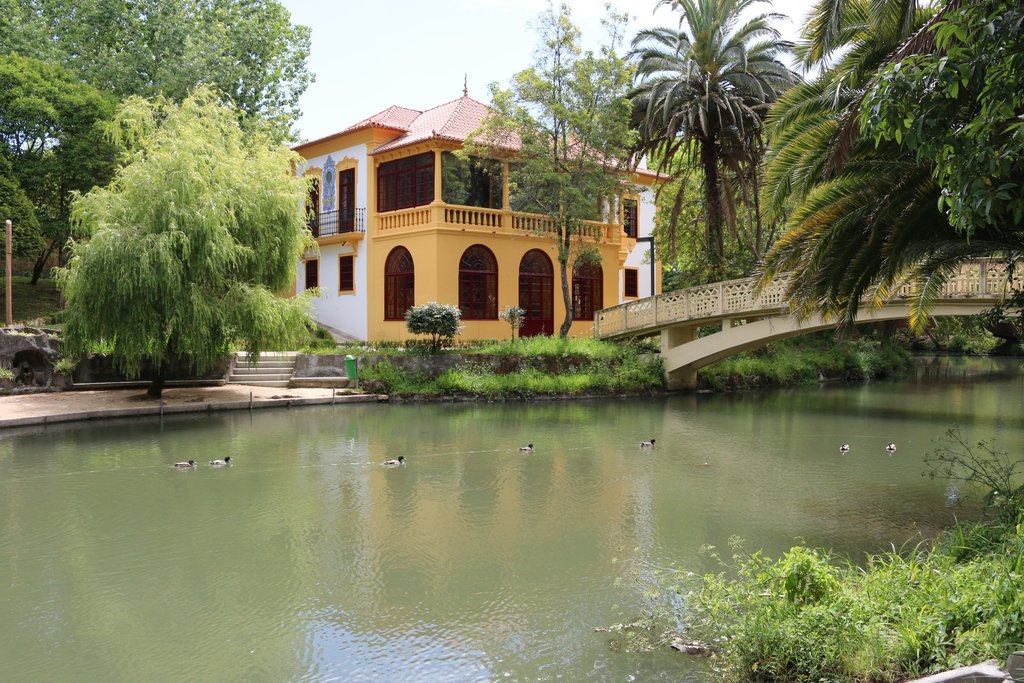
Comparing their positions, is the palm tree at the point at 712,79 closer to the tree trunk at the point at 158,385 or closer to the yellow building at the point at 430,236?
the yellow building at the point at 430,236

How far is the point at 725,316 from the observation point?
25266mm

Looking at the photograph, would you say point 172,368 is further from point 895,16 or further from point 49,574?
point 895,16

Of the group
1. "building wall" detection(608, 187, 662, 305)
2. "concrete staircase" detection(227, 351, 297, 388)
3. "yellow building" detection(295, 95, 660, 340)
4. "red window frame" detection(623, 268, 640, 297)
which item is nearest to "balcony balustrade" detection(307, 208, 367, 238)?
"yellow building" detection(295, 95, 660, 340)

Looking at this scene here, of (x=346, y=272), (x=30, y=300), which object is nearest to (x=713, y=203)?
(x=346, y=272)

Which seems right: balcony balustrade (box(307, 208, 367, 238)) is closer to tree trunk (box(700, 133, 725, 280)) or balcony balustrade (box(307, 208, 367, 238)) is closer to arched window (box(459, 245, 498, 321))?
arched window (box(459, 245, 498, 321))

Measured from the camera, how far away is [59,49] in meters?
34.1

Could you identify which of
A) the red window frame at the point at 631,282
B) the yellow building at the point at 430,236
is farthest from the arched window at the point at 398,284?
the red window frame at the point at 631,282

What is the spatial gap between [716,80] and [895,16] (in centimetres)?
1935

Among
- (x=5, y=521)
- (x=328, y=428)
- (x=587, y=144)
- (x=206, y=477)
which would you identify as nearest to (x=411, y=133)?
(x=587, y=144)

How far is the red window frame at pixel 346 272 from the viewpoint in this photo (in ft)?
102

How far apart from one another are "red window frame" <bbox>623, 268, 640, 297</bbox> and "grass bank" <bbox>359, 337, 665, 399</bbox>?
781cm

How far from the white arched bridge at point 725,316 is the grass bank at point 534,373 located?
2.70 feet

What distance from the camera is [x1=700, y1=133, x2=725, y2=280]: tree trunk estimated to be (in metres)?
28.6

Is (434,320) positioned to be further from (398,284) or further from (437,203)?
(398,284)
